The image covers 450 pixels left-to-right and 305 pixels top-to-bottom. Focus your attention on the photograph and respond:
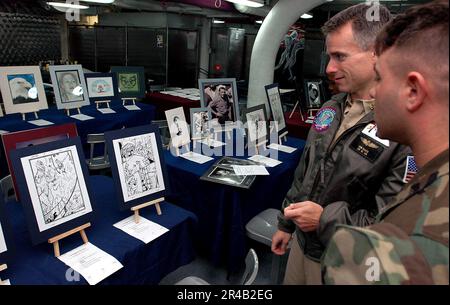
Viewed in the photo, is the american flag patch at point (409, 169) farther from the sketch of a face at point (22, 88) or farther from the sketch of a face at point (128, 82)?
the sketch of a face at point (128, 82)

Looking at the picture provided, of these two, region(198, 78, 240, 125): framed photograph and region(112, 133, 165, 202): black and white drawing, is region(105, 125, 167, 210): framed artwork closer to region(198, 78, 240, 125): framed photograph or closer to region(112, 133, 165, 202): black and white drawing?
region(112, 133, 165, 202): black and white drawing

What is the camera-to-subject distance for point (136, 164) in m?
1.48

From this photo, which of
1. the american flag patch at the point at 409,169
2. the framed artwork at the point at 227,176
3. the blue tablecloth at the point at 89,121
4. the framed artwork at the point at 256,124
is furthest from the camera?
the blue tablecloth at the point at 89,121

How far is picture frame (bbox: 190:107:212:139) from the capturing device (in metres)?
2.59

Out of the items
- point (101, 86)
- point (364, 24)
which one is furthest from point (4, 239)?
point (101, 86)

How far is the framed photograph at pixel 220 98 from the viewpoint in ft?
10.2

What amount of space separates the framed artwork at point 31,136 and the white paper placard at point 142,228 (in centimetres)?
50

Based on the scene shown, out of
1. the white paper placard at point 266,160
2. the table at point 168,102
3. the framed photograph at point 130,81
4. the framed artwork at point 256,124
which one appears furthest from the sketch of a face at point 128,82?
the white paper placard at point 266,160

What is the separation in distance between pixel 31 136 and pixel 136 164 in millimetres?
490

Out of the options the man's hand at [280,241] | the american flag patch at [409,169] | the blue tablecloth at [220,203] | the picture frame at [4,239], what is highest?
the american flag patch at [409,169]

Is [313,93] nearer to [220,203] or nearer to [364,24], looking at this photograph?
[220,203]

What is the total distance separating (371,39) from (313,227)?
0.74 m

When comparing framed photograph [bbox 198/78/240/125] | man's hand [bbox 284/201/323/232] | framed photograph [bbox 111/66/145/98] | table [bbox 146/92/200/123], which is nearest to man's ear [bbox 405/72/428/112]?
man's hand [bbox 284/201/323/232]

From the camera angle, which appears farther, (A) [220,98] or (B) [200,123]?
(A) [220,98]
